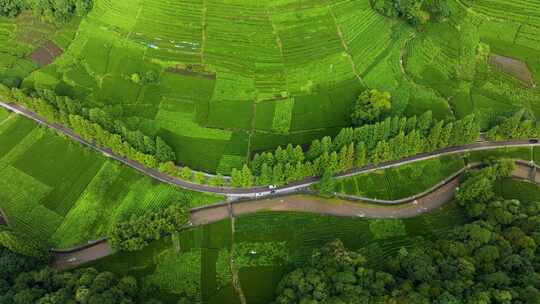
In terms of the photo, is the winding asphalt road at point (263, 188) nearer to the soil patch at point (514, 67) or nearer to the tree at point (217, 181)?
the tree at point (217, 181)

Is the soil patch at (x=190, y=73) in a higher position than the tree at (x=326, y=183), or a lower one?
higher

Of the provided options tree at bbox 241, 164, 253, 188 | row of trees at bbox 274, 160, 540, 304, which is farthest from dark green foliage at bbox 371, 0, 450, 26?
tree at bbox 241, 164, 253, 188

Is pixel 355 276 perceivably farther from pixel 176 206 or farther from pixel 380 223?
pixel 176 206

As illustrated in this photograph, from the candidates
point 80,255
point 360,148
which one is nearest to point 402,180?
point 360,148

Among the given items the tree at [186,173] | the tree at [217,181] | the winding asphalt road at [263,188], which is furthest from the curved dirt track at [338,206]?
the tree at [186,173]

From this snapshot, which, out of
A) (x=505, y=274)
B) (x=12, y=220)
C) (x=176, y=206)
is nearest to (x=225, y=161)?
(x=176, y=206)

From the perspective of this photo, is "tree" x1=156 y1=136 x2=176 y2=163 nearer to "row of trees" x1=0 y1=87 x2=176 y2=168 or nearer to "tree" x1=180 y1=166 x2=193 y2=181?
"row of trees" x1=0 y1=87 x2=176 y2=168
